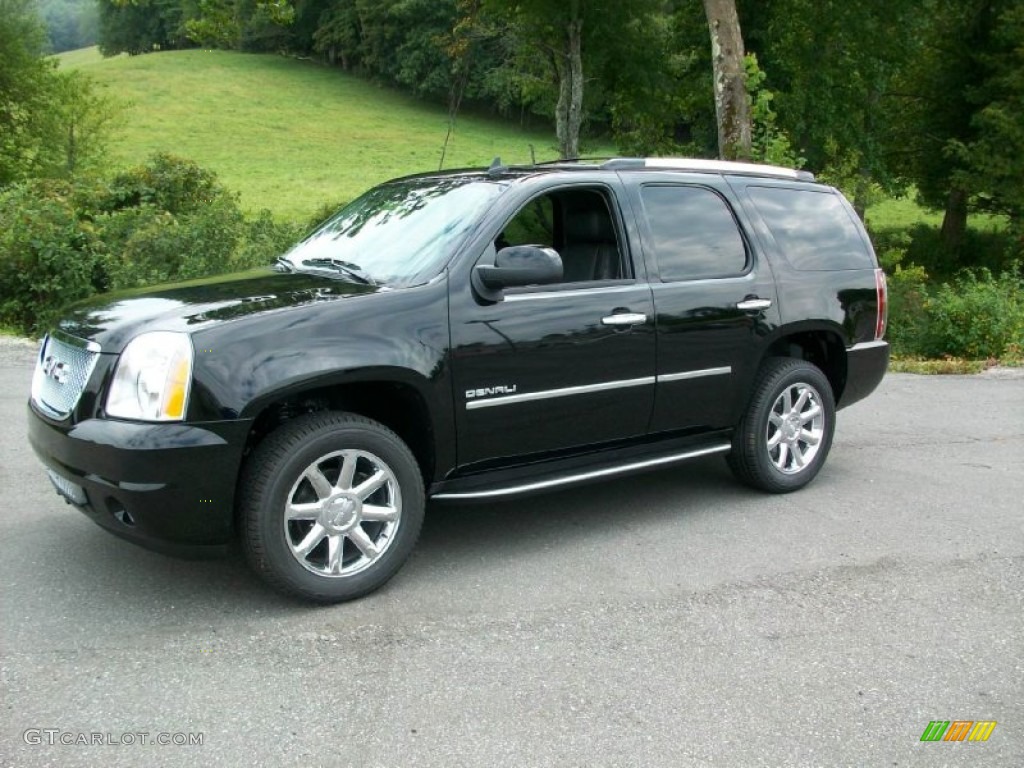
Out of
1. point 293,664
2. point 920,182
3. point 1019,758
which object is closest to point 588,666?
point 293,664

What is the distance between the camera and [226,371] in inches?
151

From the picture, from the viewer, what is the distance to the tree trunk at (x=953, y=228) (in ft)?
88.8

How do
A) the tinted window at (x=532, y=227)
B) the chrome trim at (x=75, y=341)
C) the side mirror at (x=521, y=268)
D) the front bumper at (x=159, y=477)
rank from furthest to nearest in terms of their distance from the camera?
1. the tinted window at (x=532, y=227)
2. the side mirror at (x=521, y=268)
3. the chrome trim at (x=75, y=341)
4. the front bumper at (x=159, y=477)

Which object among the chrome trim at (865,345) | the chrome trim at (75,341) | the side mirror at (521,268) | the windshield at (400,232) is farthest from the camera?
the chrome trim at (865,345)

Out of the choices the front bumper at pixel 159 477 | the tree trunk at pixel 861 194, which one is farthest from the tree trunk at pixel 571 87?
the front bumper at pixel 159 477

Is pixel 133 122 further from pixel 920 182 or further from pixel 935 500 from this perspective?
pixel 935 500

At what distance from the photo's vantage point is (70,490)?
405cm

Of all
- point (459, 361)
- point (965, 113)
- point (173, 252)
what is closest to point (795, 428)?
point (459, 361)

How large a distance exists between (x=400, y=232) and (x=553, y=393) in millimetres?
1162

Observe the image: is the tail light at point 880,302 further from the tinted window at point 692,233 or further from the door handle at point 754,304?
the tinted window at point 692,233

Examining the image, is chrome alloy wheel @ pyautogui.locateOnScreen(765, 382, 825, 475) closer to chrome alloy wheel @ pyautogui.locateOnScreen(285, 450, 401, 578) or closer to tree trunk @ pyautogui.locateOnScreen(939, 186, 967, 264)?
chrome alloy wheel @ pyautogui.locateOnScreen(285, 450, 401, 578)

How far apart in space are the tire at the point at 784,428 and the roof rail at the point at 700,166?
3.80ft

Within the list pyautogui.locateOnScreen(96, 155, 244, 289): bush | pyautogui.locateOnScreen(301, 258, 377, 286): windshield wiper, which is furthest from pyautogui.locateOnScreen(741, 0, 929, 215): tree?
pyautogui.locateOnScreen(301, 258, 377, 286): windshield wiper

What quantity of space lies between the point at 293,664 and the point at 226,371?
1.16 metres
